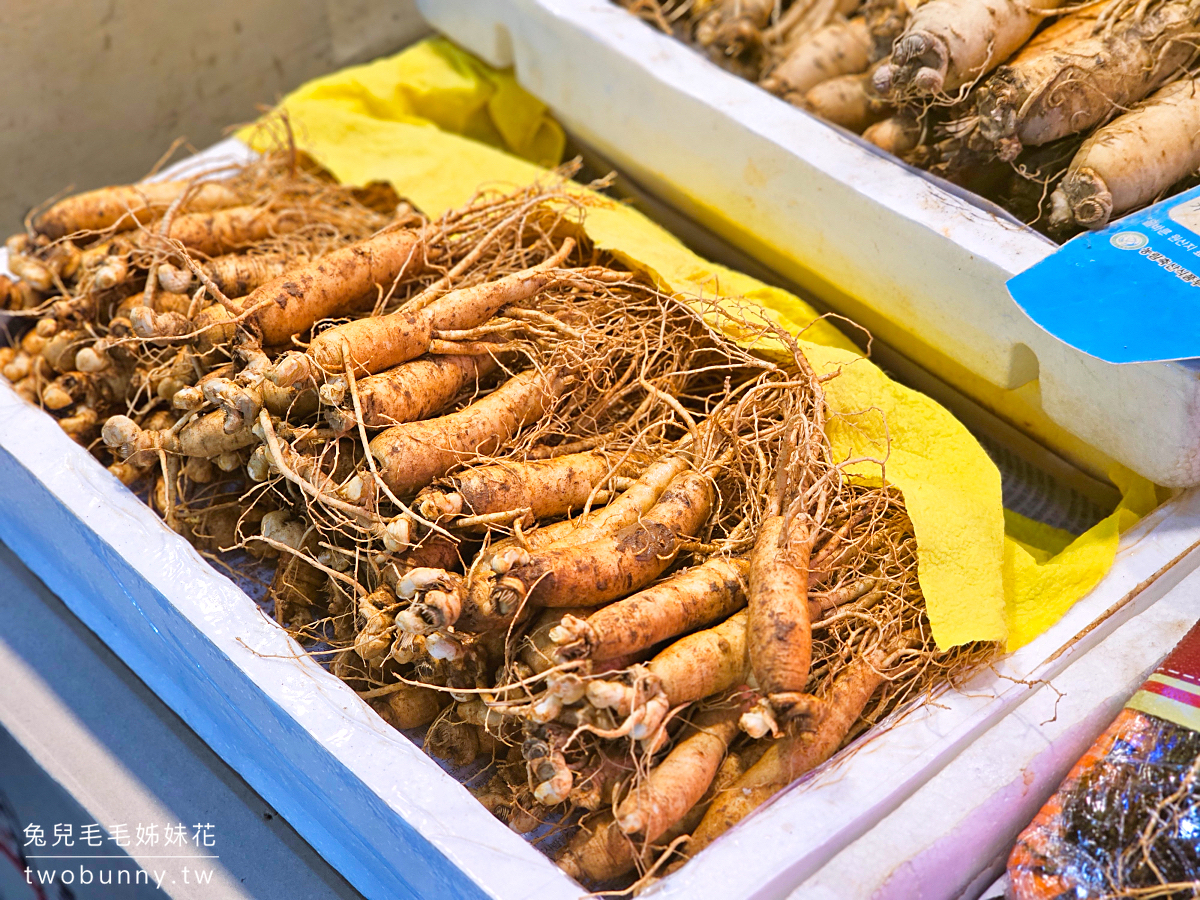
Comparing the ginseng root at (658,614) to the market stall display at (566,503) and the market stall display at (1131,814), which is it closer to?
the market stall display at (566,503)

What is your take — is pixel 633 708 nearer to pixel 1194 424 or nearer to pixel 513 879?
pixel 513 879

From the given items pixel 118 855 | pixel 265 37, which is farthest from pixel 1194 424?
pixel 265 37

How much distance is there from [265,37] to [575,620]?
8.85ft

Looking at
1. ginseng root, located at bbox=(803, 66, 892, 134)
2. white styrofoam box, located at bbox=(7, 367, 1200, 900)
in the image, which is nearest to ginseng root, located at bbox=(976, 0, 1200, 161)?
ginseng root, located at bbox=(803, 66, 892, 134)

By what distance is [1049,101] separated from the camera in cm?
182

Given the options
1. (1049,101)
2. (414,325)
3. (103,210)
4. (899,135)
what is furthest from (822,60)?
(103,210)

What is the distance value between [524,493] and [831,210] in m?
0.87

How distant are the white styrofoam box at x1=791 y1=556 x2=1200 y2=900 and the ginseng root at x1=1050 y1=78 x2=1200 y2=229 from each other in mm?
702

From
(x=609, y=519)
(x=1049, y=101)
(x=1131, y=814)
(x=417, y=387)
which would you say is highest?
(x=1049, y=101)

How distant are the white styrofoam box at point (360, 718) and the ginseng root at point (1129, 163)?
0.53m

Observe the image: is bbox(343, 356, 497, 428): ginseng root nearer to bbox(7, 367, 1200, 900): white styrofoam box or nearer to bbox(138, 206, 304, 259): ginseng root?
bbox(7, 367, 1200, 900): white styrofoam box

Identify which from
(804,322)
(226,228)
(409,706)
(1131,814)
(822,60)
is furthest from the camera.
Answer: (822,60)

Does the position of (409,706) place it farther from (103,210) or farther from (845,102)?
(845,102)

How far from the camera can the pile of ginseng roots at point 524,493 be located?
4.68 feet
